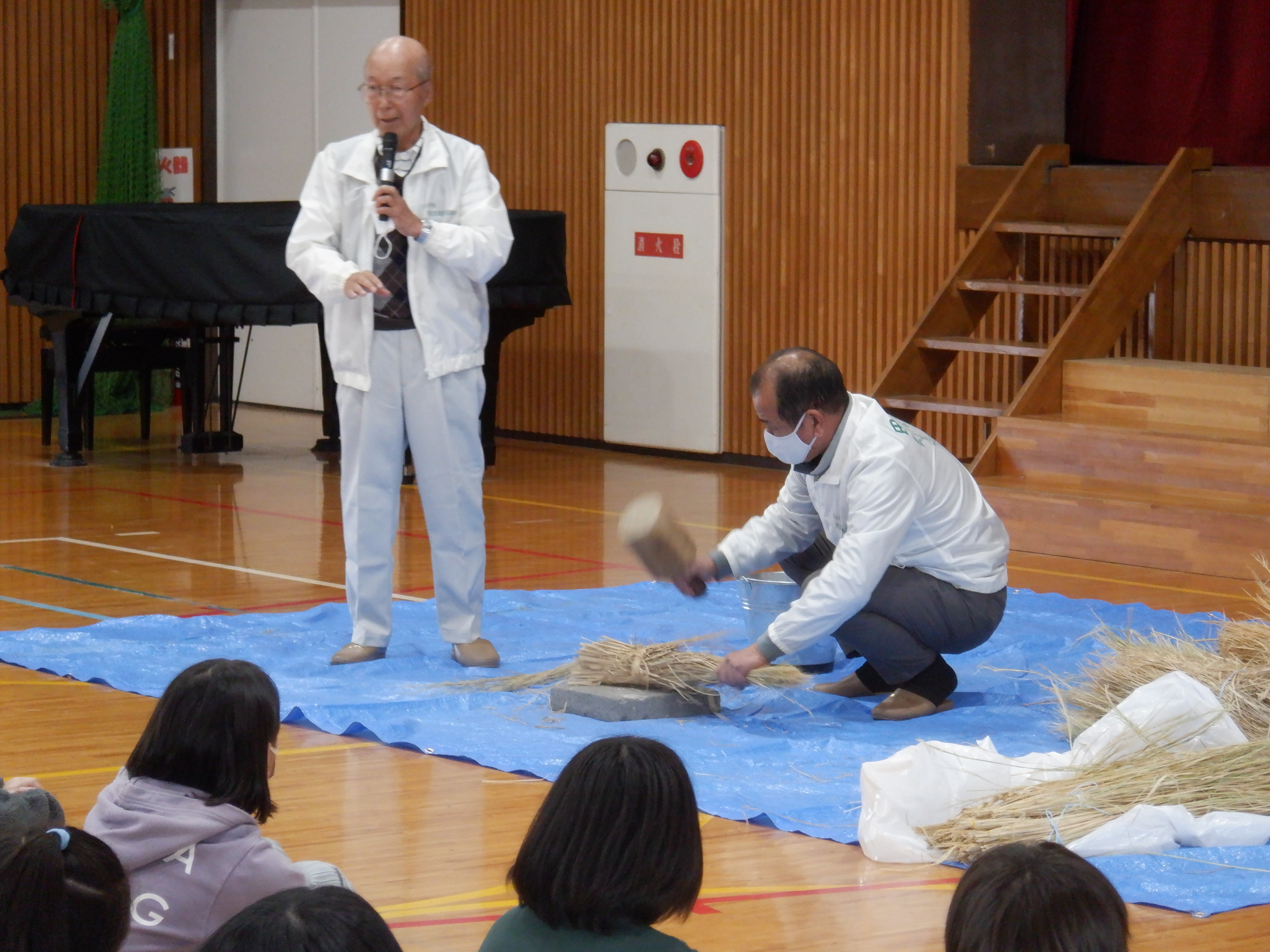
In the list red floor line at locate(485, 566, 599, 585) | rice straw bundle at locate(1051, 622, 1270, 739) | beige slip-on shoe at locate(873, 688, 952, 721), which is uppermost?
rice straw bundle at locate(1051, 622, 1270, 739)

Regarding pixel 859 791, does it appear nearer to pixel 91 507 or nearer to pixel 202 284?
pixel 91 507

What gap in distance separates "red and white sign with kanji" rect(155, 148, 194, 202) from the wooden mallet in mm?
8468

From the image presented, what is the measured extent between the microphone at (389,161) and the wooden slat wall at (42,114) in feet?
24.1

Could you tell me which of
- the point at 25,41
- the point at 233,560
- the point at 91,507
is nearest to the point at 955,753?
the point at 233,560

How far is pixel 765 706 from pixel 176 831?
2237 millimetres

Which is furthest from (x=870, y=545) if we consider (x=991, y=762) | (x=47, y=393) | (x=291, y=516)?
(x=47, y=393)

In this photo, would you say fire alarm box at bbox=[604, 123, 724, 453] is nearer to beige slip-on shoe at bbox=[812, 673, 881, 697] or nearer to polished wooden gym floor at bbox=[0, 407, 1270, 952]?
polished wooden gym floor at bbox=[0, 407, 1270, 952]

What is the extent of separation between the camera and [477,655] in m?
4.53

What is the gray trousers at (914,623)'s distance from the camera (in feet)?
12.9

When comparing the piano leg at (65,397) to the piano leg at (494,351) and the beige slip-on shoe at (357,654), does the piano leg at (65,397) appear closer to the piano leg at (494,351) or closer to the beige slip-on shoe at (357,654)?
the piano leg at (494,351)

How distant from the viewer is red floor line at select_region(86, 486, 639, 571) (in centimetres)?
626

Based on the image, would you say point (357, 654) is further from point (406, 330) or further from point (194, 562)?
point (194, 562)

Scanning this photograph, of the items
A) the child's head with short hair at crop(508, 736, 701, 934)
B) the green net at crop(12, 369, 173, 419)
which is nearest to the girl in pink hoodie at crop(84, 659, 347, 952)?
the child's head with short hair at crop(508, 736, 701, 934)

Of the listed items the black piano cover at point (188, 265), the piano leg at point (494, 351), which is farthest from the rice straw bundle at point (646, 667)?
the piano leg at point (494, 351)
